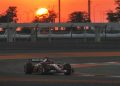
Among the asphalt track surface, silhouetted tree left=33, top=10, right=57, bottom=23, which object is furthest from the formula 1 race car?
silhouetted tree left=33, top=10, right=57, bottom=23

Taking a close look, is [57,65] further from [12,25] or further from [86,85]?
[12,25]

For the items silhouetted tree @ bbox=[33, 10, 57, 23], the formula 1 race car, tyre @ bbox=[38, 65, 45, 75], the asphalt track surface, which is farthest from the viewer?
silhouetted tree @ bbox=[33, 10, 57, 23]

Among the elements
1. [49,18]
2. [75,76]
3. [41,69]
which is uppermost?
[49,18]

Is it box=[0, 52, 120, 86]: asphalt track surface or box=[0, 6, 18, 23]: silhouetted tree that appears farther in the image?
box=[0, 6, 18, 23]: silhouetted tree

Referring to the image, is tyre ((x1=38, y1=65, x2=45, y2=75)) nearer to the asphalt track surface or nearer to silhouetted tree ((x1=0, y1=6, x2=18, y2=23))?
the asphalt track surface

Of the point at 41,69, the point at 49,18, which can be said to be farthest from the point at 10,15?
the point at 41,69

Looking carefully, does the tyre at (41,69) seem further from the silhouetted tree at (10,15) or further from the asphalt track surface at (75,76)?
the silhouetted tree at (10,15)

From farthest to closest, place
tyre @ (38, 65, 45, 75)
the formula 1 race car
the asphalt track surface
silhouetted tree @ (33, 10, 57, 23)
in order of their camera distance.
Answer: silhouetted tree @ (33, 10, 57, 23), tyre @ (38, 65, 45, 75), the formula 1 race car, the asphalt track surface

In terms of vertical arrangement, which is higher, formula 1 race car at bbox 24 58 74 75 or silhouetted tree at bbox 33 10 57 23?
silhouetted tree at bbox 33 10 57 23

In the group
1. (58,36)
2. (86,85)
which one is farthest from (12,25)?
(86,85)

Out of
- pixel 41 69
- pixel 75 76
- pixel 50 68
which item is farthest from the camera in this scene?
pixel 41 69

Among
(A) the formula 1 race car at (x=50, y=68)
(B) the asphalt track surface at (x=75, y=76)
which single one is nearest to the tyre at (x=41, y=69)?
(A) the formula 1 race car at (x=50, y=68)

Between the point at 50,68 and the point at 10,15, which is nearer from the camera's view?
the point at 50,68

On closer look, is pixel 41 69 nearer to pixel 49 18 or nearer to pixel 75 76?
pixel 75 76
